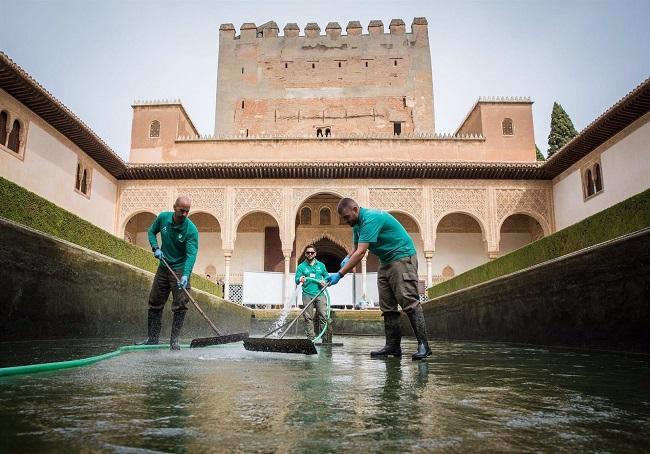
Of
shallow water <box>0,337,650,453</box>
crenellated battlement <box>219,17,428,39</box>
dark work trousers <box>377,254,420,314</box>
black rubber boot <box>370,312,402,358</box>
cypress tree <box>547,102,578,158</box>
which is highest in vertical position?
crenellated battlement <box>219,17,428,39</box>

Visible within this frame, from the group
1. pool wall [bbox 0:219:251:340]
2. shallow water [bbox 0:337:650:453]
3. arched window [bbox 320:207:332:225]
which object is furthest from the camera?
arched window [bbox 320:207:332:225]

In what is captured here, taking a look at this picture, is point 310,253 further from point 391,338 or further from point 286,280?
point 286,280

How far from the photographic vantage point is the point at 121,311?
298 inches

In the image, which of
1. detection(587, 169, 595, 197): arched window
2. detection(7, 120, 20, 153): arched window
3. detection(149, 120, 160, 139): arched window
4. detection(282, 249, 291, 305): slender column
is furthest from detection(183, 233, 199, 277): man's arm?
detection(149, 120, 160, 139): arched window

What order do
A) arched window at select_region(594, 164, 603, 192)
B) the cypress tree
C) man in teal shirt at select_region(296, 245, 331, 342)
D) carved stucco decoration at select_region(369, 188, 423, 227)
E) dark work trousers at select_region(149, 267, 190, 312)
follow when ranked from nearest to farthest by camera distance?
1. dark work trousers at select_region(149, 267, 190, 312)
2. man in teal shirt at select_region(296, 245, 331, 342)
3. arched window at select_region(594, 164, 603, 192)
4. carved stucco decoration at select_region(369, 188, 423, 227)
5. the cypress tree

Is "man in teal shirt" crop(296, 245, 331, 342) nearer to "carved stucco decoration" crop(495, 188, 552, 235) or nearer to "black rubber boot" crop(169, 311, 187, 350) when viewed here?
"black rubber boot" crop(169, 311, 187, 350)

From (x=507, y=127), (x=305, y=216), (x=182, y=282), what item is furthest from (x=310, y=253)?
(x=507, y=127)

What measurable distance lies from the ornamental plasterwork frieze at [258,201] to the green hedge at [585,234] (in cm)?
1045

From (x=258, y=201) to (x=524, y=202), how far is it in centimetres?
1097

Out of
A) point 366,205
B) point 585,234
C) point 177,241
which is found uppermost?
point 366,205

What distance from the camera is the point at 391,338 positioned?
4.64 meters

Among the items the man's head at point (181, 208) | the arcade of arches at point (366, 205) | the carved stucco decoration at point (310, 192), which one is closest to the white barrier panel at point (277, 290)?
the arcade of arches at point (366, 205)

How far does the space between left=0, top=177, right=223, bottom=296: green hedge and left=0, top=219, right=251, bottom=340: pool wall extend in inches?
37.7

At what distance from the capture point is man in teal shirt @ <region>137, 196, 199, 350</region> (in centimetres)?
546
